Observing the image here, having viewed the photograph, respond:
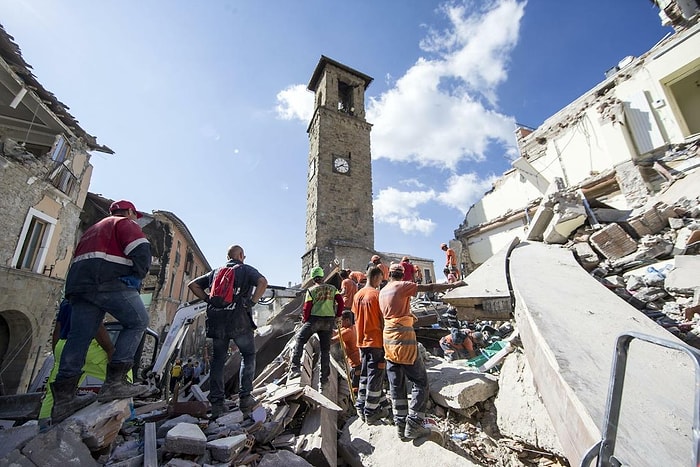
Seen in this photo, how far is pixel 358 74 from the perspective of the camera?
62.2 ft

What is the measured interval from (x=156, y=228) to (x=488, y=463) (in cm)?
1811

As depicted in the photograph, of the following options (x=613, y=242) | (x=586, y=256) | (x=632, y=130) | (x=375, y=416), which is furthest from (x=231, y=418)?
(x=632, y=130)

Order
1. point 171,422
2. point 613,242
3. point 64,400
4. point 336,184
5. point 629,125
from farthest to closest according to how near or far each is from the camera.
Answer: point 336,184
point 629,125
point 613,242
point 171,422
point 64,400

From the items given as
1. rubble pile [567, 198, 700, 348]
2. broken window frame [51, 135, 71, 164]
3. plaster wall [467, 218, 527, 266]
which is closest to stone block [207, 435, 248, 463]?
rubble pile [567, 198, 700, 348]

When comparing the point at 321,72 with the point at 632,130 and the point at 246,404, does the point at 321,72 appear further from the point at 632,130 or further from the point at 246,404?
the point at 246,404

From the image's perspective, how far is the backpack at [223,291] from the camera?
3111 millimetres

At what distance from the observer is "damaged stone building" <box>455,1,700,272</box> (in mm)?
8039

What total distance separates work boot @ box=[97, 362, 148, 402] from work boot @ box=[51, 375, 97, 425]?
0.14 metres

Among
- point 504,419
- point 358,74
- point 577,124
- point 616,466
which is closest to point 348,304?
point 504,419

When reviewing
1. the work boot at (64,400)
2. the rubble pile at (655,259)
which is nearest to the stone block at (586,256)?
the rubble pile at (655,259)

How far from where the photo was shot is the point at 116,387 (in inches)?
87.7

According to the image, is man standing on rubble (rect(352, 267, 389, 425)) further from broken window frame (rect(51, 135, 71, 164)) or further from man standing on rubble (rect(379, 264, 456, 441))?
broken window frame (rect(51, 135, 71, 164))

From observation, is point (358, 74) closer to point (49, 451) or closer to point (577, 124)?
point (577, 124)

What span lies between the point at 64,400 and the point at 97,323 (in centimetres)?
53
